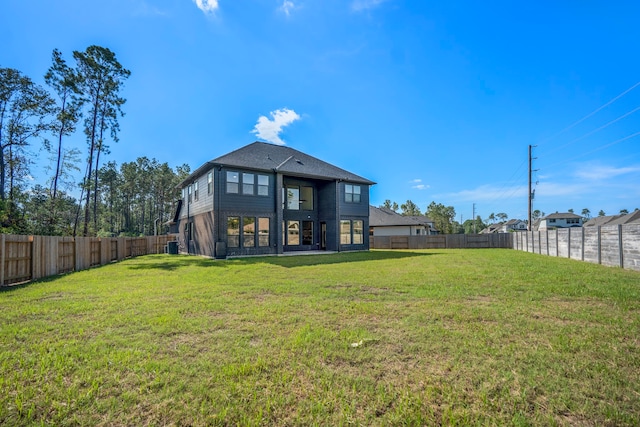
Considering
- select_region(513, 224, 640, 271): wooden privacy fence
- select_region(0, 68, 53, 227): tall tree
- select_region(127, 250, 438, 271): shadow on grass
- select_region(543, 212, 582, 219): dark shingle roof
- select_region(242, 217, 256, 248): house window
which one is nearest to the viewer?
select_region(513, 224, 640, 271): wooden privacy fence

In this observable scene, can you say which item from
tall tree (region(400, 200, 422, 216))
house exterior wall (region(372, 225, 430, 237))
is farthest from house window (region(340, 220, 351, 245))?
tall tree (region(400, 200, 422, 216))

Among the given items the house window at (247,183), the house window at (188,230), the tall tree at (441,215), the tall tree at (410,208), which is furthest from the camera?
the tall tree at (410,208)

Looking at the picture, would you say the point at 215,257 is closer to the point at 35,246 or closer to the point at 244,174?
the point at 244,174

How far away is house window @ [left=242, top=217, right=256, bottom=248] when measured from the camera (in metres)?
15.4

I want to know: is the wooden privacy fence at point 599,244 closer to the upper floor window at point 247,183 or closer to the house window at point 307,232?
the house window at point 307,232

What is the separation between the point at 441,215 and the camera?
5853cm

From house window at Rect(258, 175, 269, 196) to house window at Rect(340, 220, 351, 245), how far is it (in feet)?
19.0

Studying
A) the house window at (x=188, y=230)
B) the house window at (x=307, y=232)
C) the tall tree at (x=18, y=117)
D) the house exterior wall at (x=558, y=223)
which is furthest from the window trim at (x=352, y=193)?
the house exterior wall at (x=558, y=223)

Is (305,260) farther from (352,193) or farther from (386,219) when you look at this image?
(386,219)

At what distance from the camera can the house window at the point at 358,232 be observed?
64.6 feet

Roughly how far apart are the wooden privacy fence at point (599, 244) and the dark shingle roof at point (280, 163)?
1106 cm

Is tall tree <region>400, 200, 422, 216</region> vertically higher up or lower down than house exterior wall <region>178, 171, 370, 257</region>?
higher up

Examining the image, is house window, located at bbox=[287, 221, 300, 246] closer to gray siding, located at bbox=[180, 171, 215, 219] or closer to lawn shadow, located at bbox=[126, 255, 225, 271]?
gray siding, located at bbox=[180, 171, 215, 219]

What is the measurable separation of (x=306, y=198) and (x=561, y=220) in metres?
78.6
